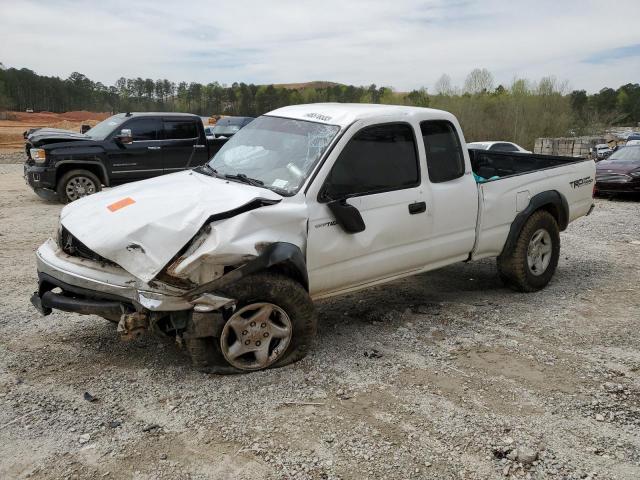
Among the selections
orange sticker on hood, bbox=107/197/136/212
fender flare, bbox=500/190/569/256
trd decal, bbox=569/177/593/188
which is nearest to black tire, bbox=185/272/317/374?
orange sticker on hood, bbox=107/197/136/212

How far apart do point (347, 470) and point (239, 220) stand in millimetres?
1663

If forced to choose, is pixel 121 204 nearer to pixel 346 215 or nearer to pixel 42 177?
pixel 346 215

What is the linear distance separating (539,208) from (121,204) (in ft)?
13.8

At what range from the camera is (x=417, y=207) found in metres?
4.72

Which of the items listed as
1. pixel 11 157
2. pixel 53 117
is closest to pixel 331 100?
pixel 53 117

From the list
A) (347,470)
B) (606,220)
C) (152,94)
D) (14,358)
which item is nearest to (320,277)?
(347,470)

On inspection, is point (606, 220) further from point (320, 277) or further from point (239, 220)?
point (239, 220)

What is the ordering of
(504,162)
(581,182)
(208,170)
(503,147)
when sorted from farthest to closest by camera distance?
1. (503,147)
2. (504,162)
3. (581,182)
4. (208,170)

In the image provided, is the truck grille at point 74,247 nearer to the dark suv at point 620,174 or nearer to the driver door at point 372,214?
the driver door at point 372,214

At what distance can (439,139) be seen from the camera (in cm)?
507

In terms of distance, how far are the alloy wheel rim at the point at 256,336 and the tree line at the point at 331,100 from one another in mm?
38744

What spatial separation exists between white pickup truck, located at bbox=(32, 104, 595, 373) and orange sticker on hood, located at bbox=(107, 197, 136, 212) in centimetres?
2

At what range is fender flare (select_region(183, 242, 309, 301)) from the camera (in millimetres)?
3623

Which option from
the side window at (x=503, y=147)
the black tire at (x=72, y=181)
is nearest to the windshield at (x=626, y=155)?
the side window at (x=503, y=147)
